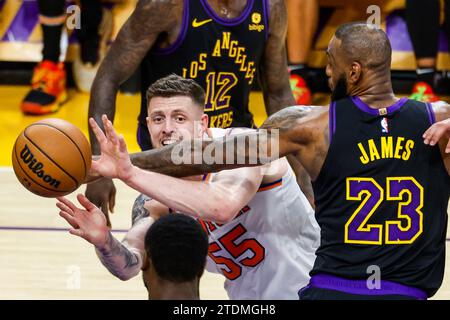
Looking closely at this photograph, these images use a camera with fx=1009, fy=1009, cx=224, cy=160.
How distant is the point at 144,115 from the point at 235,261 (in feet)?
4.40

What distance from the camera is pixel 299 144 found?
3992 mm

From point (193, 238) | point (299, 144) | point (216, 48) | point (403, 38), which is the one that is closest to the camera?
point (193, 238)

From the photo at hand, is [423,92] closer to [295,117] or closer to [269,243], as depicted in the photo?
[269,243]

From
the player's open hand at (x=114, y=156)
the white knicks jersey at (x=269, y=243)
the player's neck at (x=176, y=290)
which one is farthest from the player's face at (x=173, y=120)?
the player's neck at (x=176, y=290)

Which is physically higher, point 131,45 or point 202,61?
point 131,45

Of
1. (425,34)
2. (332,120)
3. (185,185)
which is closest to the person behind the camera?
(332,120)

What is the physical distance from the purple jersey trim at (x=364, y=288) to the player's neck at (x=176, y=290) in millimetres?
783

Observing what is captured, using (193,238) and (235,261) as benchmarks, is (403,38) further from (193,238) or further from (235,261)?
(193,238)

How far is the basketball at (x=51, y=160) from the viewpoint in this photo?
157 inches

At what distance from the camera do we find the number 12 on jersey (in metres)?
3.90

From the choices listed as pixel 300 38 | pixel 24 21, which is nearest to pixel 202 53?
pixel 300 38


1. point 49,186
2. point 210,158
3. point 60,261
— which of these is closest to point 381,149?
point 210,158

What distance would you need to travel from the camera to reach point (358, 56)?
13.1 ft

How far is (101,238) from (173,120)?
100cm
